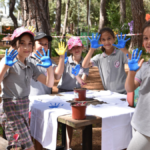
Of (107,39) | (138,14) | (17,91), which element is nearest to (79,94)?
(17,91)

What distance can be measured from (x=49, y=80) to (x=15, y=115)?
21.2 inches

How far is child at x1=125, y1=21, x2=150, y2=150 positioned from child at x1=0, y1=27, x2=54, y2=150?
2.82 ft

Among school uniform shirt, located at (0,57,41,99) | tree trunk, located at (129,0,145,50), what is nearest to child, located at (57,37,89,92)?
school uniform shirt, located at (0,57,41,99)

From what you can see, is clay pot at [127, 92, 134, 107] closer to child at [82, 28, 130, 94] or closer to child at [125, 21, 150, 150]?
child at [125, 21, 150, 150]

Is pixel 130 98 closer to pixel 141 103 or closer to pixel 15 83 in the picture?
pixel 141 103

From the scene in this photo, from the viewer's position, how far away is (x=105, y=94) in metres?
3.06

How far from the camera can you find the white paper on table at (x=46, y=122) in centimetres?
210

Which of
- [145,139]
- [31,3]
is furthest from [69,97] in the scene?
[31,3]

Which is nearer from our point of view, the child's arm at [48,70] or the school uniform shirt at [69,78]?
the child's arm at [48,70]

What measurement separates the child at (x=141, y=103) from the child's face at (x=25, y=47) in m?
1.06

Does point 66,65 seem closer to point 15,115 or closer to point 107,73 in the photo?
point 107,73

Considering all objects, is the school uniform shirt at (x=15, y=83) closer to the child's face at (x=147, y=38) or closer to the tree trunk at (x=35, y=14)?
the child's face at (x=147, y=38)

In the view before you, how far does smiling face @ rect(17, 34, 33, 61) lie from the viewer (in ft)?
7.45

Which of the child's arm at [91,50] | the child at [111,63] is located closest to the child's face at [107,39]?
the child at [111,63]
